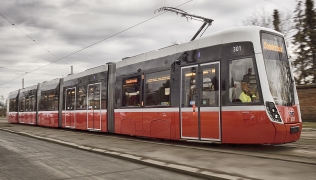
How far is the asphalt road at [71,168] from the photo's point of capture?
6086 mm

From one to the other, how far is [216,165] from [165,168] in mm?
1046

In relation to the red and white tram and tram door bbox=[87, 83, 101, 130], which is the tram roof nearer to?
the red and white tram

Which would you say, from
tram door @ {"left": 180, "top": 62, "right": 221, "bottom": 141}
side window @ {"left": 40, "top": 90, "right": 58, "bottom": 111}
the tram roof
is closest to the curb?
tram door @ {"left": 180, "top": 62, "right": 221, "bottom": 141}

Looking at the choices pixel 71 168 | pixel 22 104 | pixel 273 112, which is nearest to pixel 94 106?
pixel 71 168

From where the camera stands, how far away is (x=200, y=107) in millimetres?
9438

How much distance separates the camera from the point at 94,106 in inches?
618

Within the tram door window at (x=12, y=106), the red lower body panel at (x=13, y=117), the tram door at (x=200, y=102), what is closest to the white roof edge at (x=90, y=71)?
the tram door at (x=200, y=102)

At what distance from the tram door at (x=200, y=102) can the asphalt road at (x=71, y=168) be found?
2712 mm

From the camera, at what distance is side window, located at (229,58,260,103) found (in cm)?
830

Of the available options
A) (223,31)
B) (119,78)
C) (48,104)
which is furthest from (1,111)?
(223,31)

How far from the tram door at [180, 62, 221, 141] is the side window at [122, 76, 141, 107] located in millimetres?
2675

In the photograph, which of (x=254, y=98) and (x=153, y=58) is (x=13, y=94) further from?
(x=254, y=98)

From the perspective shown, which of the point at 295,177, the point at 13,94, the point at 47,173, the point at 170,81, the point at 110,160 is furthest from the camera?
the point at 13,94

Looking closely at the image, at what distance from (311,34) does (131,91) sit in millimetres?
22131
